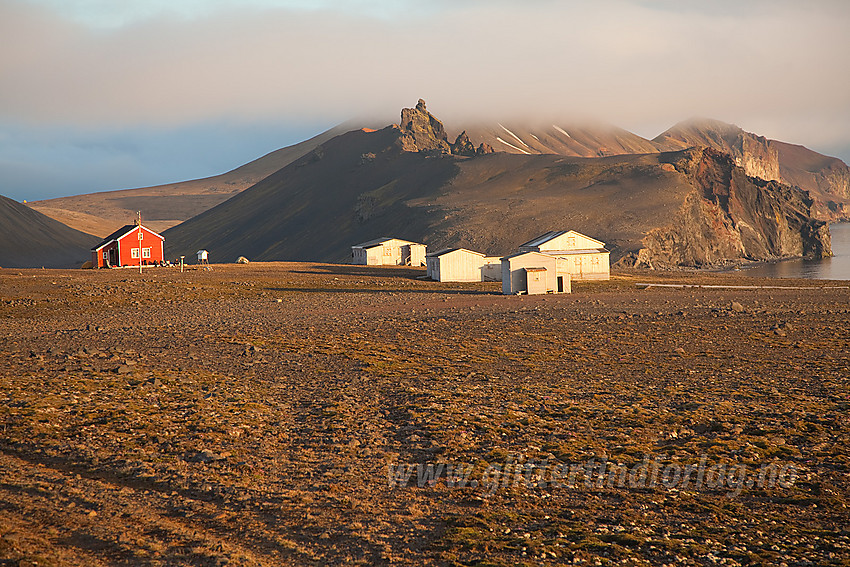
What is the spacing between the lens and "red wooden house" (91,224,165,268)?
72.4m

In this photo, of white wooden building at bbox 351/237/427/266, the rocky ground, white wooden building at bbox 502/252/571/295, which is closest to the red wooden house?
white wooden building at bbox 351/237/427/266

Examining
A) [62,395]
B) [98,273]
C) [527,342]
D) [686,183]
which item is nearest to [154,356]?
[62,395]

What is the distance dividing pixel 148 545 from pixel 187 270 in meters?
64.6

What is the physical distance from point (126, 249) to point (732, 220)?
398ft

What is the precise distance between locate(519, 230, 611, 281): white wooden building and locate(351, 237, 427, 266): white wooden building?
2041 cm

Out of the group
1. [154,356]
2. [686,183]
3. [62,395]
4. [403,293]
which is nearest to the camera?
[62,395]

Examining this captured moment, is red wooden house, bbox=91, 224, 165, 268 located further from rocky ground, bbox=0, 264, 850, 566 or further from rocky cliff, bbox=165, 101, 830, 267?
rocky cliff, bbox=165, 101, 830, 267

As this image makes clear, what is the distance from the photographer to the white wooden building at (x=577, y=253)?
70438mm

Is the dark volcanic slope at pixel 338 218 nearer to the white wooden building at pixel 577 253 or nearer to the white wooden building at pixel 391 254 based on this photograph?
the white wooden building at pixel 391 254

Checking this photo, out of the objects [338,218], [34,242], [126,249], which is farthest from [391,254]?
[34,242]

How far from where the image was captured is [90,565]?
337 inches

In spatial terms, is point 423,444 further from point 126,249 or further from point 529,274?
point 126,249

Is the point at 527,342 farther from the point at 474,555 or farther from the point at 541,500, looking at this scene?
the point at 474,555

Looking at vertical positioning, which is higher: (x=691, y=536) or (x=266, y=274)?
(x=266, y=274)
